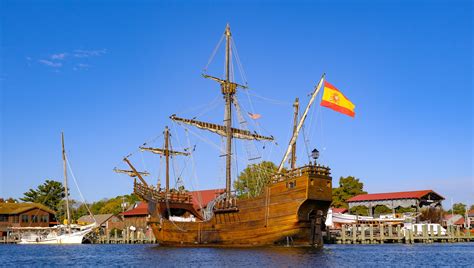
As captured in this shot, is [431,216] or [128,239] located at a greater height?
[431,216]

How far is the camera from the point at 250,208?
145 feet

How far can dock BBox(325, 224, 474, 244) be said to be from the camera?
6078 centimetres

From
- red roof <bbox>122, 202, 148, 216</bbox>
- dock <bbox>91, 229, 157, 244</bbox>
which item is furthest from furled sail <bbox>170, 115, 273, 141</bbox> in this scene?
red roof <bbox>122, 202, 148, 216</bbox>

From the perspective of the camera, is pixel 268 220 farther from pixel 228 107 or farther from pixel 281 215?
pixel 228 107

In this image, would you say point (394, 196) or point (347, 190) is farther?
point (347, 190)

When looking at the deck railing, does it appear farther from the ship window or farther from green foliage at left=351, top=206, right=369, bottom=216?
green foliage at left=351, top=206, right=369, bottom=216

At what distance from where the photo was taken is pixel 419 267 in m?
31.6

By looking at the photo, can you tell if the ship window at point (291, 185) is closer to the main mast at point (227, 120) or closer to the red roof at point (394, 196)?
the main mast at point (227, 120)

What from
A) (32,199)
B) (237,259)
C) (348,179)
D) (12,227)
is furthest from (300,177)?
(32,199)

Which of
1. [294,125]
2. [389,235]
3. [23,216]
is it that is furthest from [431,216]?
[23,216]

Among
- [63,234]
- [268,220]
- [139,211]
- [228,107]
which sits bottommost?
[63,234]

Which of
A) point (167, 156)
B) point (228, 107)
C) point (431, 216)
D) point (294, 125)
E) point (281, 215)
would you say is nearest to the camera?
point (281, 215)

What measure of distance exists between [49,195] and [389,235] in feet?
230

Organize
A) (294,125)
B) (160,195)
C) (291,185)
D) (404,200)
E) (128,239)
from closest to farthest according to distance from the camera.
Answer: (291,185), (294,125), (160,195), (404,200), (128,239)
